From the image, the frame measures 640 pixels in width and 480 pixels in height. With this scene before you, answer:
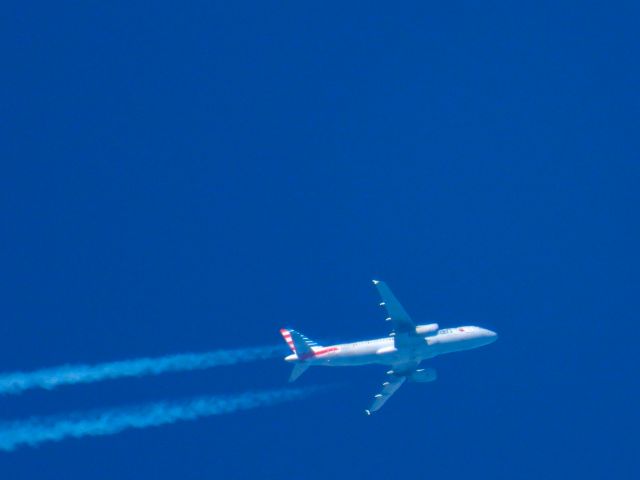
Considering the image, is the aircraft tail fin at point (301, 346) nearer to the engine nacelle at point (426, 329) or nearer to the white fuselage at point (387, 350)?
the white fuselage at point (387, 350)

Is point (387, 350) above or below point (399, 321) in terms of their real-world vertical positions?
below

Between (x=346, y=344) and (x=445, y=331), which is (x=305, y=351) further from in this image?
(x=445, y=331)

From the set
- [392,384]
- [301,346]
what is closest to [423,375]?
[392,384]

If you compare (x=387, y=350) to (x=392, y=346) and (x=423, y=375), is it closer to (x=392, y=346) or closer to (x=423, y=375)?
(x=392, y=346)

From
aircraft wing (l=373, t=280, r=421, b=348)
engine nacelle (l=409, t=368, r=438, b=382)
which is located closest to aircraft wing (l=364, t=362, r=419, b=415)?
engine nacelle (l=409, t=368, r=438, b=382)

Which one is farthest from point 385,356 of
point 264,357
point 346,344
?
point 264,357

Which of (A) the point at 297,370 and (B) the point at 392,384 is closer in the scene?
(A) the point at 297,370

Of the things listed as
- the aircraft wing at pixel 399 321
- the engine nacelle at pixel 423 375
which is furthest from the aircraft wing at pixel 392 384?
the aircraft wing at pixel 399 321
